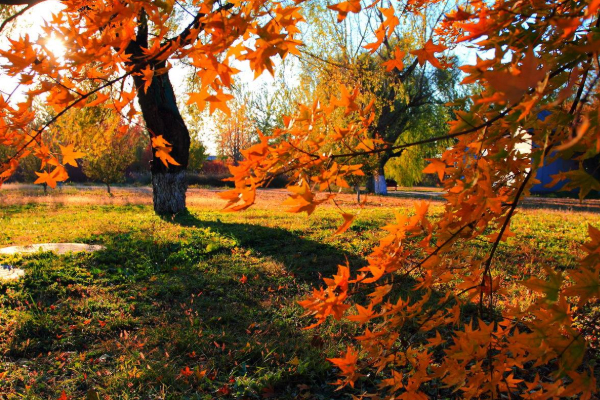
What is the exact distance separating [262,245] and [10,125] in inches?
192

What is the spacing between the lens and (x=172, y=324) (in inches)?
141

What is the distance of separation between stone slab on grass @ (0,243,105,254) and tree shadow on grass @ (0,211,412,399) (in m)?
0.24

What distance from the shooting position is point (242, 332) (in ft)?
11.4

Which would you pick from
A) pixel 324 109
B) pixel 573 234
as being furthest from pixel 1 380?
pixel 573 234

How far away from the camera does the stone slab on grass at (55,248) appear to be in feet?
17.8

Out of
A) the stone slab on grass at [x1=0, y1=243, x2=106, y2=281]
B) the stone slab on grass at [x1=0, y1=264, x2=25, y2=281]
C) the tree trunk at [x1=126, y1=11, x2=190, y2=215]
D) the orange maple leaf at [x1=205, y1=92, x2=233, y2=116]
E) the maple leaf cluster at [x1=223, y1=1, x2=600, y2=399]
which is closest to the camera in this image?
the maple leaf cluster at [x1=223, y1=1, x2=600, y2=399]

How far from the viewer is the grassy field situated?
272 cm

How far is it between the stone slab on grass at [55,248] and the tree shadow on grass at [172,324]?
24 cm

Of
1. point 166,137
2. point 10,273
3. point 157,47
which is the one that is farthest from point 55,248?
point 157,47

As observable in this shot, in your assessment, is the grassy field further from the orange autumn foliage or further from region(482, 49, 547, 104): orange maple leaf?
region(482, 49, 547, 104): orange maple leaf

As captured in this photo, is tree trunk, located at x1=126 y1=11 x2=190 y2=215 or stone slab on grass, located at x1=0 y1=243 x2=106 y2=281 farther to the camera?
Result: tree trunk, located at x1=126 y1=11 x2=190 y2=215

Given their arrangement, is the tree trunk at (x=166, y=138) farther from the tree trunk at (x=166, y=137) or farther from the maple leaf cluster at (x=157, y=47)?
the maple leaf cluster at (x=157, y=47)

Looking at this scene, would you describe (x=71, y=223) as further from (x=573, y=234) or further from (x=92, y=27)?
(x=573, y=234)

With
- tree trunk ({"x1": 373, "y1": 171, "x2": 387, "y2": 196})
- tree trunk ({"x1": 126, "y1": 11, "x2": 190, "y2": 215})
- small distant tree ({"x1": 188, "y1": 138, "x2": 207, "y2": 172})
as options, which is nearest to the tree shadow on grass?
tree trunk ({"x1": 126, "y1": 11, "x2": 190, "y2": 215})
